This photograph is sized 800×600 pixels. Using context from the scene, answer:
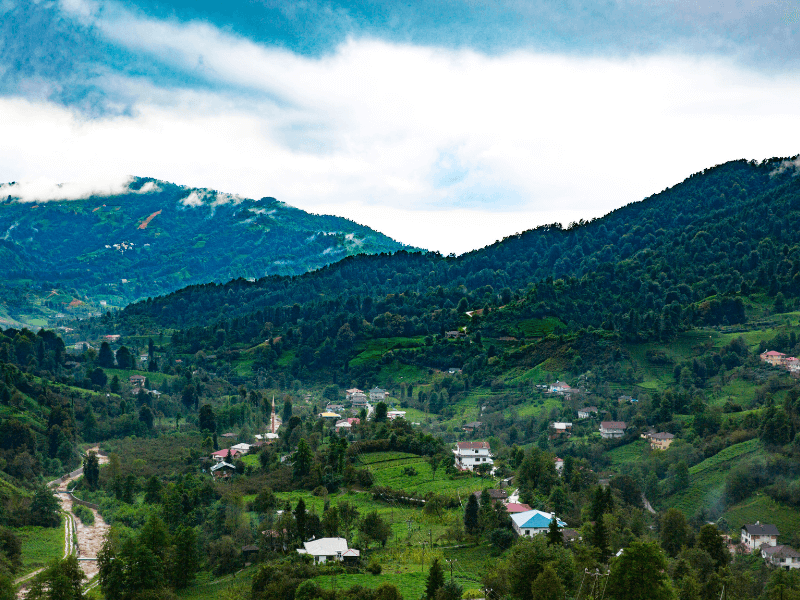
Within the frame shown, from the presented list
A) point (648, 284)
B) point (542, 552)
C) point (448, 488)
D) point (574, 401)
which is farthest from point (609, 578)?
point (648, 284)

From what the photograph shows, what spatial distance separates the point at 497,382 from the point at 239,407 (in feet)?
135

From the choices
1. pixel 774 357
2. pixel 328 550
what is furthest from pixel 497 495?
pixel 774 357

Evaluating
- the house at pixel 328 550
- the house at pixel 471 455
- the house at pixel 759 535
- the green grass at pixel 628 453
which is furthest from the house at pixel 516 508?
the green grass at pixel 628 453

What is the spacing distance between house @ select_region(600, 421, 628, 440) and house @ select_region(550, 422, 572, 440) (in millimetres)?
4145

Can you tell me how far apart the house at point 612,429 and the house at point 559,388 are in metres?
19.7

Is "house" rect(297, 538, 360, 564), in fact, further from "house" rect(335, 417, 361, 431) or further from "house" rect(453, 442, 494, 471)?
"house" rect(335, 417, 361, 431)

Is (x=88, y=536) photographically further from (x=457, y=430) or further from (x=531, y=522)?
(x=457, y=430)

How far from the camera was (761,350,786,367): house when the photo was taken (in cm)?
10062

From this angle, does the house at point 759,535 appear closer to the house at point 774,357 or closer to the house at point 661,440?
the house at point 661,440

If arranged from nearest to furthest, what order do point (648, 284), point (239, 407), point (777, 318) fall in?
point (239, 407) < point (777, 318) < point (648, 284)

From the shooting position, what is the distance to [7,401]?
86.4 meters

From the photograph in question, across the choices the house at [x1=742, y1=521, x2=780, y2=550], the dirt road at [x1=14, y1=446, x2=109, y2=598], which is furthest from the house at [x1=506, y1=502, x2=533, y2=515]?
the dirt road at [x1=14, y1=446, x2=109, y2=598]

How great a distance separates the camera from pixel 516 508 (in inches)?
2216

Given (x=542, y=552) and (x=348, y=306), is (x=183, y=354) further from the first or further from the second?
(x=542, y=552)
